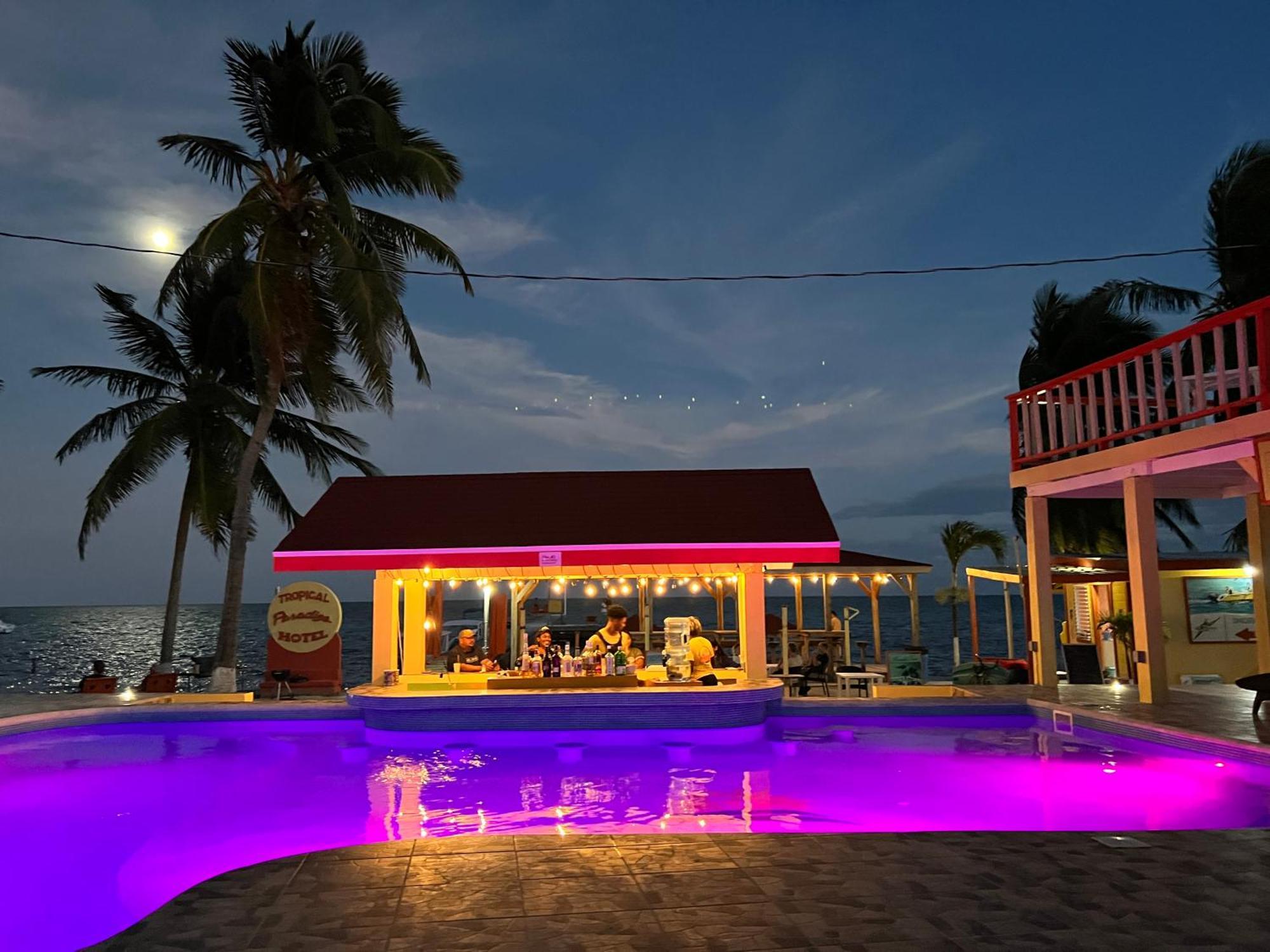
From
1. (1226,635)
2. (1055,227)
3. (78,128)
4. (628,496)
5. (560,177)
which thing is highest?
(1055,227)

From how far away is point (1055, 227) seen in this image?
214 feet

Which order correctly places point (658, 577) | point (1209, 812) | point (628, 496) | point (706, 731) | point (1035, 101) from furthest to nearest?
point (1035, 101)
point (658, 577)
point (628, 496)
point (706, 731)
point (1209, 812)

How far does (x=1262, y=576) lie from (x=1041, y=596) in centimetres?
301

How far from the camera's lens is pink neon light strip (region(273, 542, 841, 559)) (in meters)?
14.0

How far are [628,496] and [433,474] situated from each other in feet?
12.0

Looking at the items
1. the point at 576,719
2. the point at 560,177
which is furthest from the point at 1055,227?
the point at 576,719

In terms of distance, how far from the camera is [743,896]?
15.5 feet

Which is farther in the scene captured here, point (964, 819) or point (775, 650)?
point (775, 650)

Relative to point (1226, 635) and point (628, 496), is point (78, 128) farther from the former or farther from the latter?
point (1226, 635)

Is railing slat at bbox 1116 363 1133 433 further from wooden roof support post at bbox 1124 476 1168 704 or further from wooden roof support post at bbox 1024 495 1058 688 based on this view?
wooden roof support post at bbox 1024 495 1058 688

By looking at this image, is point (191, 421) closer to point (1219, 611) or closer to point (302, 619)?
point (302, 619)

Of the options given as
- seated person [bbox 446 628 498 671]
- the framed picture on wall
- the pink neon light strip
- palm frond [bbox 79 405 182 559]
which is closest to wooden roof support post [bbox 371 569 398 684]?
the pink neon light strip

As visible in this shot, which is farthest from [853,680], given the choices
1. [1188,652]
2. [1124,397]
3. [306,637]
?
[306,637]

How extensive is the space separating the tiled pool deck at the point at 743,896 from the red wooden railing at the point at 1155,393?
701cm
